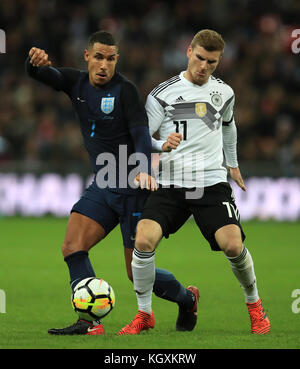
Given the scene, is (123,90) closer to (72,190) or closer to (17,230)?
(17,230)

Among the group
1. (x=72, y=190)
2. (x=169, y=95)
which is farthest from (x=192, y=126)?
(x=72, y=190)

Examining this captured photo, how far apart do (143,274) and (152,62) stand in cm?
1335

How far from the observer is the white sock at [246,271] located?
6.18m

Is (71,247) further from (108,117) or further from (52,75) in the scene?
(52,75)

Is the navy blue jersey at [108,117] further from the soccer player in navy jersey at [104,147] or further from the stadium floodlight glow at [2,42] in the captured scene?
the stadium floodlight glow at [2,42]

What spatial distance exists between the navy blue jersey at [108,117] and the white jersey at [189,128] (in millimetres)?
197

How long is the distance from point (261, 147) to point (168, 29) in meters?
4.19

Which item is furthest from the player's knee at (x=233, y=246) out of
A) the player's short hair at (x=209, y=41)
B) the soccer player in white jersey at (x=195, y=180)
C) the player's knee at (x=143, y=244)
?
the player's short hair at (x=209, y=41)

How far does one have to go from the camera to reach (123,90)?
247 inches

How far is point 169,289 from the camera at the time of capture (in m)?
6.54

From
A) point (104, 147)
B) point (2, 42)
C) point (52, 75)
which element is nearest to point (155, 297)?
point (104, 147)

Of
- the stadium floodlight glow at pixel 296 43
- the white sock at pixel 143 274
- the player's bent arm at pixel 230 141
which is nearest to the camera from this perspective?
the white sock at pixel 143 274

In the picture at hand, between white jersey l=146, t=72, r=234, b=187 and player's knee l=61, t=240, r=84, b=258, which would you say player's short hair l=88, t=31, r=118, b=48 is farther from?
player's knee l=61, t=240, r=84, b=258

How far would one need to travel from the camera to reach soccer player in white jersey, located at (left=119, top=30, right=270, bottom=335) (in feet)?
20.2
